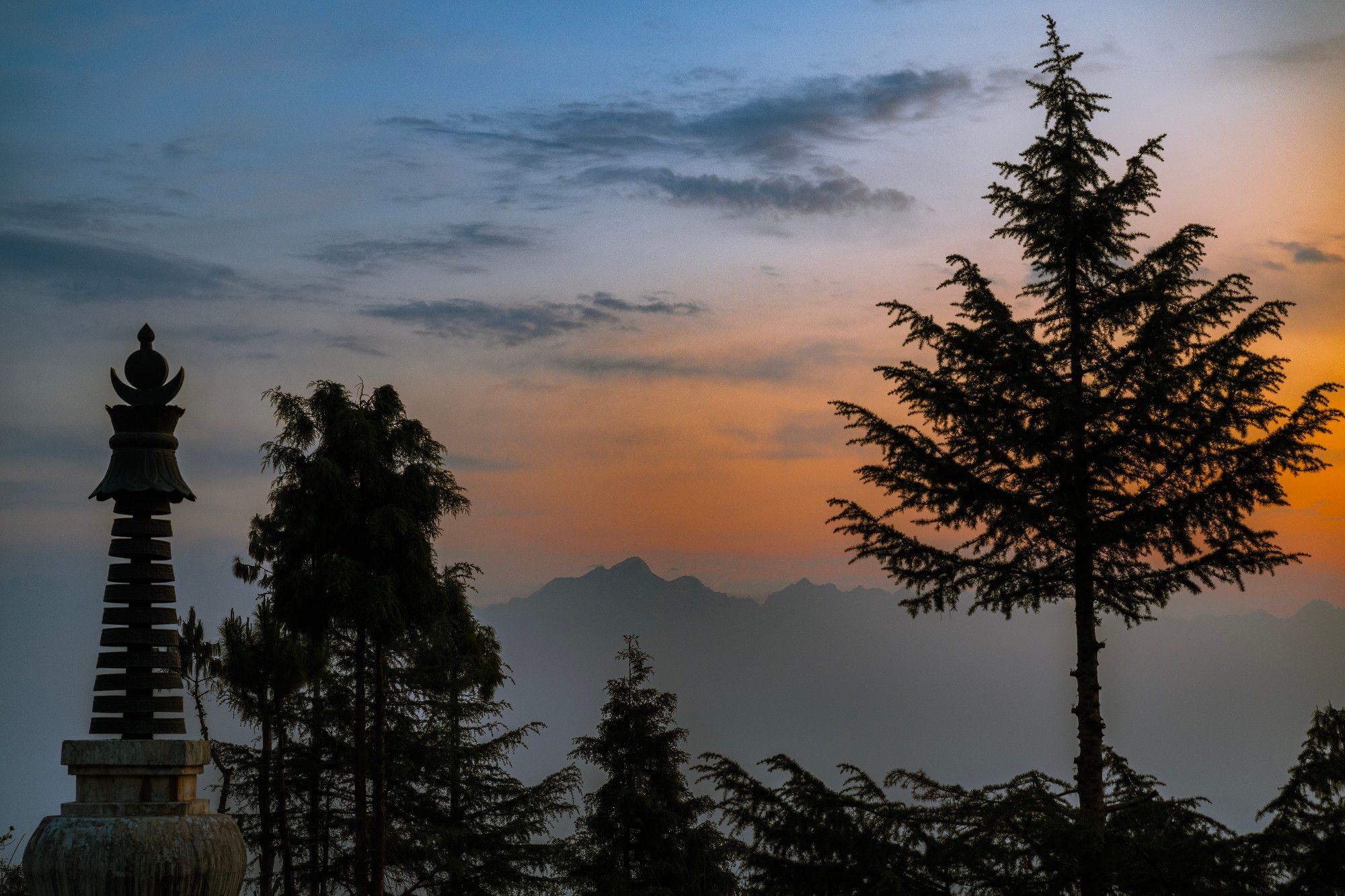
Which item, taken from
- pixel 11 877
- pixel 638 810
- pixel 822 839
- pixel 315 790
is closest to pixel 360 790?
pixel 638 810

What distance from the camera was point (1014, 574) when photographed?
16641mm

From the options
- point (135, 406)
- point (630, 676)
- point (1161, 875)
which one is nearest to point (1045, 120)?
point (1161, 875)

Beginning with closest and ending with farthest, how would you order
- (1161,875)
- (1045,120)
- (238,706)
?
(1161,875) < (1045,120) < (238,706)

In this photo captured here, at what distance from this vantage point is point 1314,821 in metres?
13.1

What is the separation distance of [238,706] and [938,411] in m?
22.6

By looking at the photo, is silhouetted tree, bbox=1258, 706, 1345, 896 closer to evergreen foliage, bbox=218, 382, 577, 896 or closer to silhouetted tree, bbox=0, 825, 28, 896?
evergreen foliage, bbox=218, 382, 577, 896

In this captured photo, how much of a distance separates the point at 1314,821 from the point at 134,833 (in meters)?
12.9

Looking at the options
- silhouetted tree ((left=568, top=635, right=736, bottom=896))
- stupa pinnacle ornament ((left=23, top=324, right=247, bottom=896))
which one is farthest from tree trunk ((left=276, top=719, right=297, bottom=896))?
stupa pinnacle ornament ((left=23, top=324, right=247, bottom=896))

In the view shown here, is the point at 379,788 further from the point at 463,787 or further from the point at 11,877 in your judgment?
the point at 11,877

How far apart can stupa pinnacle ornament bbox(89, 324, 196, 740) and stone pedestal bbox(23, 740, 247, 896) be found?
53 cm

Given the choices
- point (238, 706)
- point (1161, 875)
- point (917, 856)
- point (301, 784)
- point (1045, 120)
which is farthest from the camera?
point (301, 784)

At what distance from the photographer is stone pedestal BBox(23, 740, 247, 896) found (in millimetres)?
14211

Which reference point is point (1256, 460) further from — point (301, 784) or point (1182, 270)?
point (301, 784)

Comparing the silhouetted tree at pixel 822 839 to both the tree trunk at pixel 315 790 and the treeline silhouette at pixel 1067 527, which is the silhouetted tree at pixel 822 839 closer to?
the treeline silhouette at pixel 1067 527
